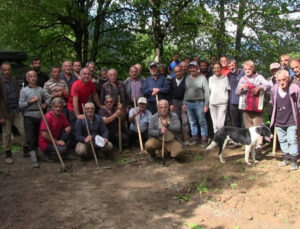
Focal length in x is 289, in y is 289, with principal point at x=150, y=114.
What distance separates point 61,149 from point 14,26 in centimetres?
726

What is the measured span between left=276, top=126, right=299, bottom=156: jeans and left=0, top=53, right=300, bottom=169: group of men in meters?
0.02

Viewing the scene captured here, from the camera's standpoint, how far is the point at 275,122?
5.66 m

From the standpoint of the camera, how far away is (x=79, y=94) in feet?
21.6

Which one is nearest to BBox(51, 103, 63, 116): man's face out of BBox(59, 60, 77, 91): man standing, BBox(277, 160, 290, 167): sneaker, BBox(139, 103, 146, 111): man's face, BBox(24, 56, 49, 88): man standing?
BBox(59, 60, 77, 91): man standing

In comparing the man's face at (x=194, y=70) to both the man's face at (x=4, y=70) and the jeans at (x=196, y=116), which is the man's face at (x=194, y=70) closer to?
the jeans at (x=196, y=116)

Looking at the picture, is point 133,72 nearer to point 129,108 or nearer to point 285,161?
point 129,108

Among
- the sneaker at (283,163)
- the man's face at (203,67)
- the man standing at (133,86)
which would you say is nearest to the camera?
the sneaker at (283,163)

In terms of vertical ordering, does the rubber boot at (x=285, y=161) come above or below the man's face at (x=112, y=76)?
below

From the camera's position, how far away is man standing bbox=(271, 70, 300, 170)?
5.33 metres

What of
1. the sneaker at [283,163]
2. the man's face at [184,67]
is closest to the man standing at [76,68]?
the man's face at [184,67]

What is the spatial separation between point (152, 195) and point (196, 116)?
3.06m

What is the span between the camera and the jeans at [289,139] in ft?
17.7

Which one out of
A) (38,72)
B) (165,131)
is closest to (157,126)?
(165,131)

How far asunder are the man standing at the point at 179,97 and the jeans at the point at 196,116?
266 mm
